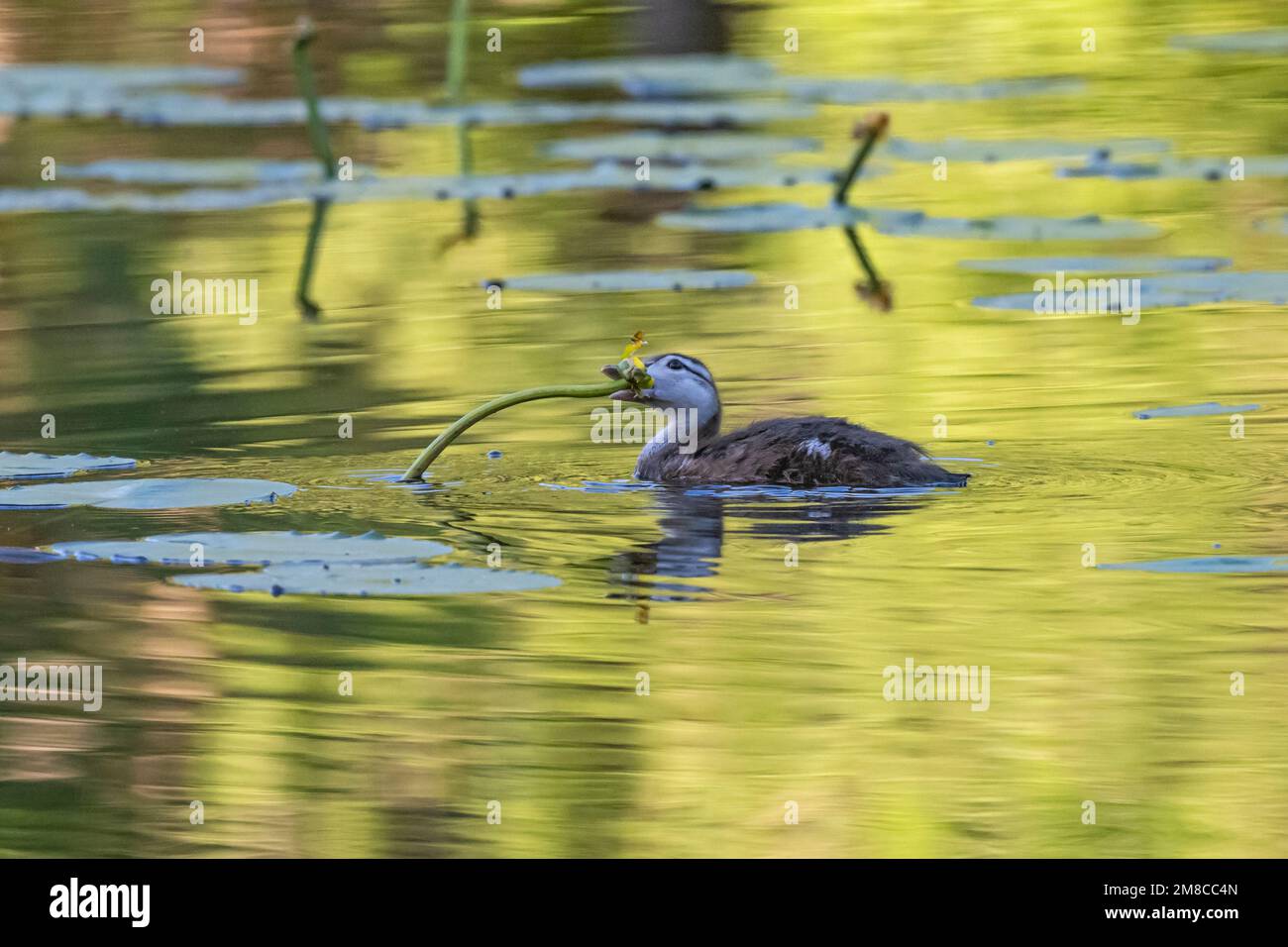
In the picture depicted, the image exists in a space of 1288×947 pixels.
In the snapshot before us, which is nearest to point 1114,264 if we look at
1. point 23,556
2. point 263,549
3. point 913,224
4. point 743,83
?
point 913,224

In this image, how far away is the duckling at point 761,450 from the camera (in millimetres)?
8844

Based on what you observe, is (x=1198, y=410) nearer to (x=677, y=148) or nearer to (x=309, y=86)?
(x=309, y=86)

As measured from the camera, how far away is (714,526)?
845 centimetres

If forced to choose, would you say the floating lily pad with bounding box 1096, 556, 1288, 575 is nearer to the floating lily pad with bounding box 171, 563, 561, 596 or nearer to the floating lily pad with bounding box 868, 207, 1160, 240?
the floating lily pad with bounding box 171, 563, 561, 596

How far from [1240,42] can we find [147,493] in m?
14.6

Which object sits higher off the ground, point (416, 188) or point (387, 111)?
point (387, 111)

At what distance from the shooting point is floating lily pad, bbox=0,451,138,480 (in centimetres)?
919

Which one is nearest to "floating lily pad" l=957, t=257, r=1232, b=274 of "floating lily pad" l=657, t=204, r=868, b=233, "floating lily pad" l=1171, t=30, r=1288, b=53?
"floating lily pad" l=657, t=204, r=868, b=233

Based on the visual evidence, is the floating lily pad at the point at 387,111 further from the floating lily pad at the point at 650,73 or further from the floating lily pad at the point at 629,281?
the floating lily pad at the point at 629,281

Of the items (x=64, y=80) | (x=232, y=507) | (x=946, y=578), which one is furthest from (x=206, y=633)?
(x=64, y=80)

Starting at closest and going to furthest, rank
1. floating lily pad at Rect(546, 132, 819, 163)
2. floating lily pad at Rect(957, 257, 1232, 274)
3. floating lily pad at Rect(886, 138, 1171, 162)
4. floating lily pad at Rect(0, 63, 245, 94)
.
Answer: floating lily pad at Rect(957, 257, 1232, 274), floating lily pad at Rect(886, 138, 1171, 162), floating lily pad at Rect(546, 132, 819, 163), floating lily pad at Rect(0, 63, 245, 94)

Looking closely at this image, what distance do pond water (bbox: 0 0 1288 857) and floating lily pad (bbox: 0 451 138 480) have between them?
0.18 ft

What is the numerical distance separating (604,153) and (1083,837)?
11.4m

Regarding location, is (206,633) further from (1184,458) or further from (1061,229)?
(1061,229)
